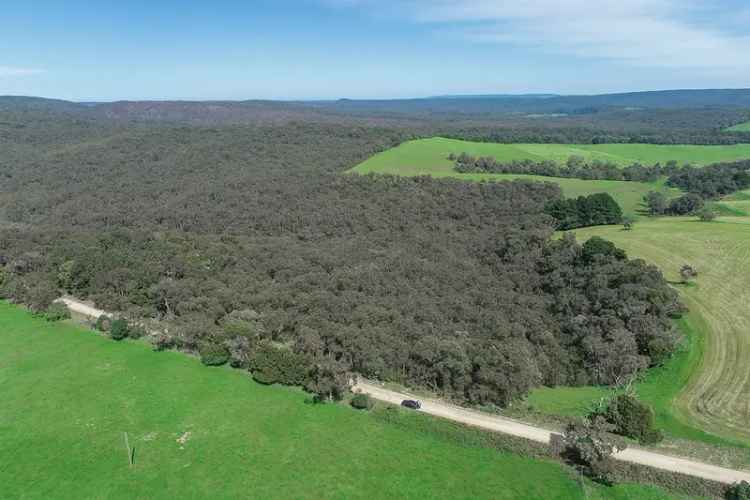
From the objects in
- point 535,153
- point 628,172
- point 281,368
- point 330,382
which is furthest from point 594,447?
point 535,153

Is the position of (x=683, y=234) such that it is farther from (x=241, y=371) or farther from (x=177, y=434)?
(x=177, y=434)

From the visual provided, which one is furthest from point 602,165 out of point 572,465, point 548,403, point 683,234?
point 572,465

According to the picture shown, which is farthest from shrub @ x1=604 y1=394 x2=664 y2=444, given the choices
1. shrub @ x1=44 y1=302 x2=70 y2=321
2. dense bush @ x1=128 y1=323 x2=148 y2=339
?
shrub @ x1=44 y1=302 x2=70 y2=321

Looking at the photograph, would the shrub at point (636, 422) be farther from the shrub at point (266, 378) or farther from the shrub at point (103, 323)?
the shrub at point (103, 323)

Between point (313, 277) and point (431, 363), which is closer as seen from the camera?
point (431, 363)

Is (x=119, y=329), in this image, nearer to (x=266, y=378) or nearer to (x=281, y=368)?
(x=266, y=378)

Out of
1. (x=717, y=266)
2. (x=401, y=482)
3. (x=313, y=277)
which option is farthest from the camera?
(x=313, y=277)

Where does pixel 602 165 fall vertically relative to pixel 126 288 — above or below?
above
